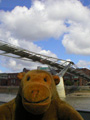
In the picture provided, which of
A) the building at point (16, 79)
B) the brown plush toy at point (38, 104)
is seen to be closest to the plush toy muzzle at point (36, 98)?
the brown plush toy at point (38, 104)

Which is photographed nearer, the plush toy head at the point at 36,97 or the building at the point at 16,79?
the plush toy head at the point at 36,97

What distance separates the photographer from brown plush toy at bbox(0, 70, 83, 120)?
4.36 ft

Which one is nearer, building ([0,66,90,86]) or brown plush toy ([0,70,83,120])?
brown plush toy ([0,70,83,120])

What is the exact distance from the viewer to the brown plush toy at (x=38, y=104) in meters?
1.33

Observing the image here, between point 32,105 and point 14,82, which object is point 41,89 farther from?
point 14,82

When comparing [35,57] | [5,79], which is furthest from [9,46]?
[5,79]

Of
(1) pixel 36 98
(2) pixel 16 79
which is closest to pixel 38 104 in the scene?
(1) pixel 36 98

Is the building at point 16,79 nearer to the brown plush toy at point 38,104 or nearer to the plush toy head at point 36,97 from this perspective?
the brown plush toy at point 38,104

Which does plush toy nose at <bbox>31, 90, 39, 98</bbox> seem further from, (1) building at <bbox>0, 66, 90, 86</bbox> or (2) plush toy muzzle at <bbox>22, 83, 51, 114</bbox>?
(1) building at <bbox>0, 66, 90, 86</bbox>

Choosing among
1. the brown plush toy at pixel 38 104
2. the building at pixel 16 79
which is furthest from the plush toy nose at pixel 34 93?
the building at pixel 16 79

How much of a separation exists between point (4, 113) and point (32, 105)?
45 cm

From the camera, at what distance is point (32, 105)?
131cm

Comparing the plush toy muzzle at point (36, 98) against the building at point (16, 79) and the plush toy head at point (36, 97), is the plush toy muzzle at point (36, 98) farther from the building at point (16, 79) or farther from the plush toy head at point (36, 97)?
the building at point (16, 79)

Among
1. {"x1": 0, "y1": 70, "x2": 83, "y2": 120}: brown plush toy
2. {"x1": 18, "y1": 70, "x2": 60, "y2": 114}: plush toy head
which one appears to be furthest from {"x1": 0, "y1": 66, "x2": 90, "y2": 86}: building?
{"x1": 18, "y1": 70, "x2": 60, "y2": 114}: plush toy head
